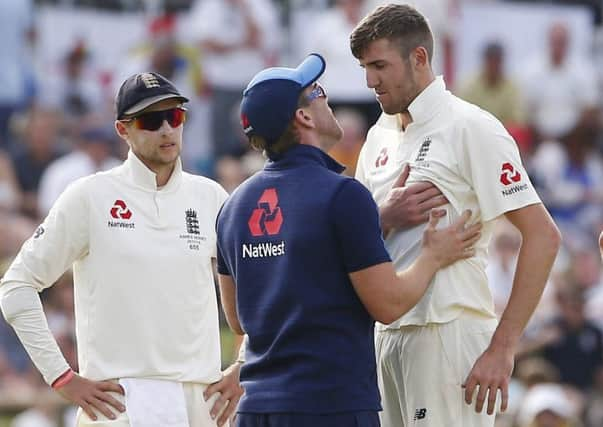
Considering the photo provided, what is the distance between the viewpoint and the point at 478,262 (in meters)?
5.62

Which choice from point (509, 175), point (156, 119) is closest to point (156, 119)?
point (156, 119)

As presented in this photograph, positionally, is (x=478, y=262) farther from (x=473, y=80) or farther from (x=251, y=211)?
(x=473, y=80)

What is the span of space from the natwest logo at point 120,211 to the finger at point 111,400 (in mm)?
759

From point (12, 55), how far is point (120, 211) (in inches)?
292

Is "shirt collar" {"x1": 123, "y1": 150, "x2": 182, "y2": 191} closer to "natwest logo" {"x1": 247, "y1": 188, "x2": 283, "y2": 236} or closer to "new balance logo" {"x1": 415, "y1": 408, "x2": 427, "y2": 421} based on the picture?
"natwest logo" {"x1": 247, "y1": 188, "x2": 283, "y2": 236}

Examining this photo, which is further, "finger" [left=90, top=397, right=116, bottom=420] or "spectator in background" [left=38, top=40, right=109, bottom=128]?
"spectator in background" [left=38, top=40, right=109, bottom=128]

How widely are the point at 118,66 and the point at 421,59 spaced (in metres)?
8.18

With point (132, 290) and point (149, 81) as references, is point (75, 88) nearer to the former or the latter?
point (149, 81)

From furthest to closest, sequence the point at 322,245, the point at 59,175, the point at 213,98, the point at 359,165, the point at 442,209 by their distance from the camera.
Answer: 1. the point at 213,98
2. the point at 59,175
3. the point at 359,165
4. the point at 442,209
5. the point at 322,245

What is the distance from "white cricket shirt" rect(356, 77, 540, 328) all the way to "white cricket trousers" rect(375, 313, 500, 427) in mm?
57

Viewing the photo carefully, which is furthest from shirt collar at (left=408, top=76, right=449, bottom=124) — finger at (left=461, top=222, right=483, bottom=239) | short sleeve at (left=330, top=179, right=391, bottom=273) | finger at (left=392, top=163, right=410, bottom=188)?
short sleeve at (left=330, top=179, right=391, bottom=273)

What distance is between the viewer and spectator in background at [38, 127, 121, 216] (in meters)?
12.1

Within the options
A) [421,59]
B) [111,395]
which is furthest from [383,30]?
[111,395]

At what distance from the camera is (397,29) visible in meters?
5.61
